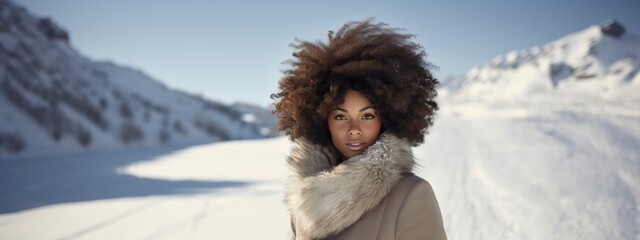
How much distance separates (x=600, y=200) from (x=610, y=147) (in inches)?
76.4

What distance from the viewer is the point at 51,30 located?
30.1 meters

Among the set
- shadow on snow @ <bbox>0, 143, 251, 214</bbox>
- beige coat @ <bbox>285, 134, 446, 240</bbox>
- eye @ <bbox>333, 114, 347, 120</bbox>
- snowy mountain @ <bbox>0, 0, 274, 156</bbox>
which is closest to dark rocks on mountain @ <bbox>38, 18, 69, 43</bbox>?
snowy mountain @ <bbox>0, 0, 274, 156</bbox>

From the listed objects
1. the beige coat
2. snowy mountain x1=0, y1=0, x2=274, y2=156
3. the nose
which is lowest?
the beige coat

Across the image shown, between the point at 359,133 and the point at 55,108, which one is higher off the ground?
the point at 55,108

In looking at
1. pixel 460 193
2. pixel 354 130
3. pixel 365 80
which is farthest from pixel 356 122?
pixel 460 193

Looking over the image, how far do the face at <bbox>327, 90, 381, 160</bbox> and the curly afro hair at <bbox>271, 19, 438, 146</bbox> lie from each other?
26 mm

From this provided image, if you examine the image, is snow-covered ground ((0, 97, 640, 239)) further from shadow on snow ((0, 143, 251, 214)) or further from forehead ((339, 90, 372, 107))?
forehead ((339, 90, 372, 107))

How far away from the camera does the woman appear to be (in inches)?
46.3

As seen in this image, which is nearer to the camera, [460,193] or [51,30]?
[460,193]

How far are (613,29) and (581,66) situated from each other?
607cm

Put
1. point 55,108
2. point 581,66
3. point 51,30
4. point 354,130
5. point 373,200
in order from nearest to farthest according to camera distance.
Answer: point 373,200
point 354,130
point 55,108
point 51,30
point 581,66

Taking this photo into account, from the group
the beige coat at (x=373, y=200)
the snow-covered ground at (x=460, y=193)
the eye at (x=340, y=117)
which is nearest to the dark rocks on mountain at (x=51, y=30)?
the snow-covered ground at (x=460, y=193)

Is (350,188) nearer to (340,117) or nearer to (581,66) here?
(340,117)

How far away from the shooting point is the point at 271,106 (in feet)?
6.28
